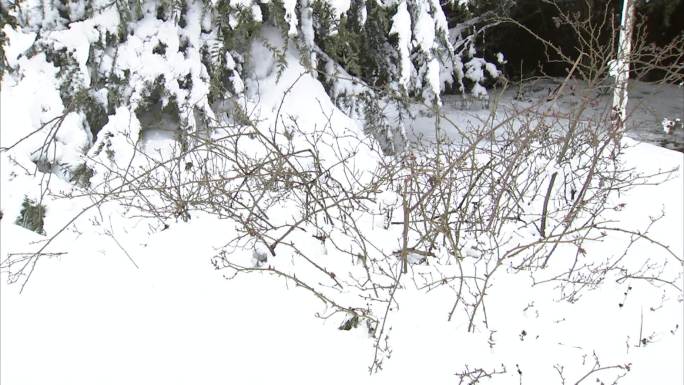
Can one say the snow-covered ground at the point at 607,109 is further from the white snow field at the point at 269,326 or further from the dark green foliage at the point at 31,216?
the dark green foliage at the point at 31,216

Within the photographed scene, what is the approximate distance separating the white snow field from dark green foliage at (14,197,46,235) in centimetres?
42

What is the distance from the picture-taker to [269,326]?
8.96ft

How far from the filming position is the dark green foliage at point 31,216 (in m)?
4.07

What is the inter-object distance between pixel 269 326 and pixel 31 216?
2200mm

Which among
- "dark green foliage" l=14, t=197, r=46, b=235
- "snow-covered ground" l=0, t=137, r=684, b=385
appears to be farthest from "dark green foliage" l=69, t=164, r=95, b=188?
"snow-covered ground" l=0, t=137, r=684, b=385

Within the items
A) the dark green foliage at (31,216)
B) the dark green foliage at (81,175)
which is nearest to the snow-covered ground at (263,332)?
the dark green foliage at (31,216)

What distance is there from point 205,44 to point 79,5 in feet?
2.96

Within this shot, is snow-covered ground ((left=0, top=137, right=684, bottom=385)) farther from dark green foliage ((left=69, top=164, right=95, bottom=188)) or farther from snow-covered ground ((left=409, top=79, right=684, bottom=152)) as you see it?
snow-covered ground ((left=409, top=79, right=684, bottom=152))

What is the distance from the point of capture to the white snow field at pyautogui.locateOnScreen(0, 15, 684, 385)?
253cm

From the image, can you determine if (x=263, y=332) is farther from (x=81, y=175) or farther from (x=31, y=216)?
(x=81, y=175)

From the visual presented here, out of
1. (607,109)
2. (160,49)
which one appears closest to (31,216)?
(160,49)

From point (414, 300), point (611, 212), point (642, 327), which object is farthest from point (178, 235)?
point (611, 212)

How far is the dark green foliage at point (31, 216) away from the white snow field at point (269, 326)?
0.42m

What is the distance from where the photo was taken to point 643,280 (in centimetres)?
325
